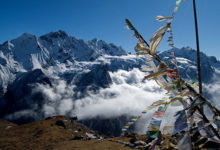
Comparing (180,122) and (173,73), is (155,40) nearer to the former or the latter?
(173,73)

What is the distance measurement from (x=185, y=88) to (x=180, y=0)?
1.92 ft

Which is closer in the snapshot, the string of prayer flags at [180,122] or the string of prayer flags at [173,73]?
the string of prayer flags at [180,122]

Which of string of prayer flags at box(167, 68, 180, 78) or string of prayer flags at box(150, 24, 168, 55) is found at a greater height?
string of prayer flags at box(150, 24, 168, 55)

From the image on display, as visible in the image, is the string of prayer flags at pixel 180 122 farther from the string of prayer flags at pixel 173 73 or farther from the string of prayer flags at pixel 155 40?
the string of prayer flags at pixel 155 40

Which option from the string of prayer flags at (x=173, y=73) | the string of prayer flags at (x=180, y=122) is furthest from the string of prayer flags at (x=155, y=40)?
the string of prayer flags at (x=180, y=122)

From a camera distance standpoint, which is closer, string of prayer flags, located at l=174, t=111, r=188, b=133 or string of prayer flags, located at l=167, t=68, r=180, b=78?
string of prayer flags, located at l=174, t=111, r=188, b=133

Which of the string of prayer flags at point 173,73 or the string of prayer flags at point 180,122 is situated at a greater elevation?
the string of prayer flags at point 173,73

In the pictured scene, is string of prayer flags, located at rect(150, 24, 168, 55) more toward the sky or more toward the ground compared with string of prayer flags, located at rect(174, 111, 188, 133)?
more toward the sky

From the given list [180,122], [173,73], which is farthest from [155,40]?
[180,122]

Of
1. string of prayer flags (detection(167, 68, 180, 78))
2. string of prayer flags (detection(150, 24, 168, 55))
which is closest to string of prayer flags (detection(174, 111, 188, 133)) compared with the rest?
string of prayer flags (detection(167, 68, 180, 78))

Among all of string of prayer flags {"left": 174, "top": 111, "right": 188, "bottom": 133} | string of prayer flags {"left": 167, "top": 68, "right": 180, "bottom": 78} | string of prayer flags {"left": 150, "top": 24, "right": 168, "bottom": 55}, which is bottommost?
string of prayer flags {"left": 174, "top": 111, "right": 188, "bottom": 133}

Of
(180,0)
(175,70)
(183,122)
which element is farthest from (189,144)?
(180,0)

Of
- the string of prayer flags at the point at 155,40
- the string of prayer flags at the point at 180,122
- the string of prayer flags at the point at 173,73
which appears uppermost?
the string of prayer flags at the point at 155,40

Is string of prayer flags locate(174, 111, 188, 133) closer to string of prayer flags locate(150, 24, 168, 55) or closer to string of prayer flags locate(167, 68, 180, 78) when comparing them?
string of prayer flags locate(167, 68, 180, 78)
